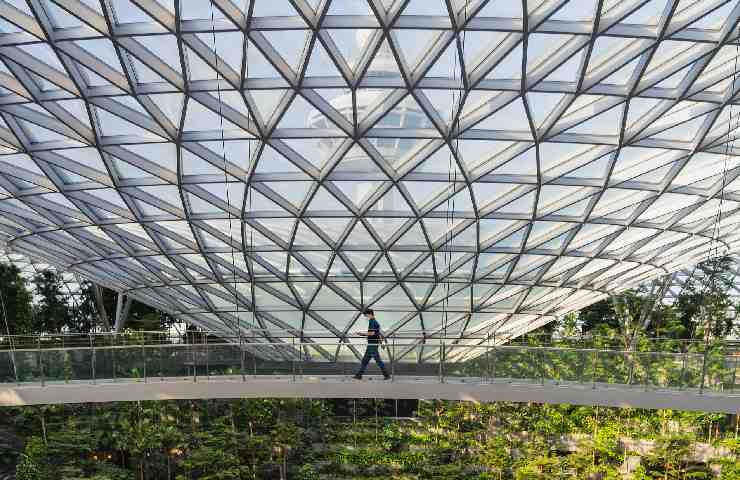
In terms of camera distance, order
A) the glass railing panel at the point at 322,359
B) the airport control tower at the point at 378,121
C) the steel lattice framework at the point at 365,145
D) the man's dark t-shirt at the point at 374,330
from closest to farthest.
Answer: the steel lattice framework at the point at 365,145 < the airport control tower at the point at 378,121 < the man's dark t-shirt at the point at 374,330 < the glass railing panel at the point at 322,359

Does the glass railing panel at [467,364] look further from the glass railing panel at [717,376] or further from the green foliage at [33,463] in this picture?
the green foliage at [33,463]

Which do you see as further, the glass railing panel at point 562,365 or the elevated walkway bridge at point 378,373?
the glass railing panel at point 562,365

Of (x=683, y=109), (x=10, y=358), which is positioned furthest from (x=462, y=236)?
(x=10, y=358)

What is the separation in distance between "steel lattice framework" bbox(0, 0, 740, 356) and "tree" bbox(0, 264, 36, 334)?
1961cm

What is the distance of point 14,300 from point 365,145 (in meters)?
45.1

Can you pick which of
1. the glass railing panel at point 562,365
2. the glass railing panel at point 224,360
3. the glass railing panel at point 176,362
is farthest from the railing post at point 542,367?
the glass railing panel at point 176,362

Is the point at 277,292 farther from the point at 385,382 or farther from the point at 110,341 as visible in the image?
the point at 385,382

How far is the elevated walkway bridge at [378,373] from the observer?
24656 millimetres

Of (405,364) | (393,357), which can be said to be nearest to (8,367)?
(393,357)

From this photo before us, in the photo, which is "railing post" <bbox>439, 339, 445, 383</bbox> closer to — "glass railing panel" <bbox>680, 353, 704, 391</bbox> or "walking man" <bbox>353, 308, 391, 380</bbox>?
"walking man" <bbox>353, 308, 391, 380</bbox>

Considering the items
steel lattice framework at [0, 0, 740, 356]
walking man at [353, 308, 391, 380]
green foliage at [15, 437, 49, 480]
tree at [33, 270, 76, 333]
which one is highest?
steel lattice framework at [0, 0, 740, 356]

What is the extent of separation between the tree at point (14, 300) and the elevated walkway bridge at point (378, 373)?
34639mm

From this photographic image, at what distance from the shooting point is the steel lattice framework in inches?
711

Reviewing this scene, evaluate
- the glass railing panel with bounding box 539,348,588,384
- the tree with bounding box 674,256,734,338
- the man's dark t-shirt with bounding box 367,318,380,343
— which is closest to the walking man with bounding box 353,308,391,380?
the man's dark t-shirt with bounding box 367,318,380,343
